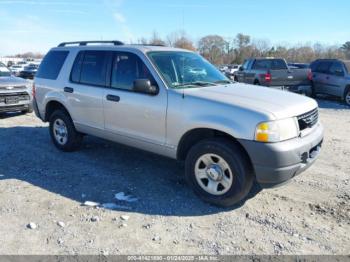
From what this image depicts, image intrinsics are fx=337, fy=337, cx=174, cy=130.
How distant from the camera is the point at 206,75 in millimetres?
5195

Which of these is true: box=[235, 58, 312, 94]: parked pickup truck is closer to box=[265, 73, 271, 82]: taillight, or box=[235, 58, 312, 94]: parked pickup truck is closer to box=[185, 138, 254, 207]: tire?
box=[265, 73, 271, 82]: taillight

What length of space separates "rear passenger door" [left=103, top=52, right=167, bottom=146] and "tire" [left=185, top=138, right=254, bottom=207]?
24.9 inches

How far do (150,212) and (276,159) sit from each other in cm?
162

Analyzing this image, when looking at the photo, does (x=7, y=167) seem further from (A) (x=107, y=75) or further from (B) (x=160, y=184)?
(B) (x=160, y=184)

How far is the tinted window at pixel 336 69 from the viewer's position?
1344 centimetres

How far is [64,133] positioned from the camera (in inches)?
253

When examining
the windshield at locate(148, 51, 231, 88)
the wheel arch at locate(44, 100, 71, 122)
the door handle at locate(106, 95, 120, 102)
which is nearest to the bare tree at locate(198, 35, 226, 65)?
the wheel arch at locate(44, 100, 71, 122)

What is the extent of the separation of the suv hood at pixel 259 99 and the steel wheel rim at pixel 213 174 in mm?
723

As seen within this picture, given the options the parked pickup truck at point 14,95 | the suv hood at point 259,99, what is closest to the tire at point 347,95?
the suv hood at point 259,99

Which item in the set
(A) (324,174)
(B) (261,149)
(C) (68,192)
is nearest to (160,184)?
(C) (68,192)

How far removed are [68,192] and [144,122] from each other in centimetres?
144

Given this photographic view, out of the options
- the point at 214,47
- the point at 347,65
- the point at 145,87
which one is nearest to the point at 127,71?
the point at 145,87

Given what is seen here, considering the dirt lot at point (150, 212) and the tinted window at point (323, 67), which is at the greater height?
the tinted window at point (323, 67)

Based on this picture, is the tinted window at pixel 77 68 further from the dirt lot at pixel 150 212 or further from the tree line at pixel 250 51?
the tree line at pixel 250 51
